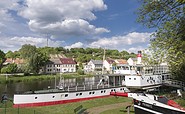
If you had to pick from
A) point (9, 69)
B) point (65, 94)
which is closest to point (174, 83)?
point (65, 94)

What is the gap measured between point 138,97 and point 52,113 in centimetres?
823

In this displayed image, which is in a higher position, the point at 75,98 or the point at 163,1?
the point at 163,1

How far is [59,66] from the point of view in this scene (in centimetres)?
10012

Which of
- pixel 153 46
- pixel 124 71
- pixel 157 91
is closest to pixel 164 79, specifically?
pixel 157 91

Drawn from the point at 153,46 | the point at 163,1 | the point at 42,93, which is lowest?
the point at 42,93

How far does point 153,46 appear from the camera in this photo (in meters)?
12.0

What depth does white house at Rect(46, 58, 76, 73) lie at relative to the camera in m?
95.9

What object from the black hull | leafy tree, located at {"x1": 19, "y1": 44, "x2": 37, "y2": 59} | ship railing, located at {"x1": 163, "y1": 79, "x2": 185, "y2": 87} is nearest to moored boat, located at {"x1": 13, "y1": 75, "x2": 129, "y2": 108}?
ship railing, located at {"x1": 163, "y1": 79, "x2": 185, "y2": 87}

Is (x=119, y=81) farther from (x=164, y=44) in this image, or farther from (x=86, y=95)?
(x=164, y=44)

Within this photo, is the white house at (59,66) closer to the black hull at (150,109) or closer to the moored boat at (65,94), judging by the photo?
the moored boat at (65,94)

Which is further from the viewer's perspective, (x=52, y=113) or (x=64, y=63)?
(x=64, y=63)

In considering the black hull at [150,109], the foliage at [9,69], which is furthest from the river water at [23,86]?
the foliage at [9,69]

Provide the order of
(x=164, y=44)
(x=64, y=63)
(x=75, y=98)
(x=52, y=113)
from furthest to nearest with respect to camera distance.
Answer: (x=64, y=63)
(x=75, y=98)
(x=52, y=113)
(x=164, y=44)

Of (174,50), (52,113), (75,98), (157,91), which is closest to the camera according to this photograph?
(174,50)
